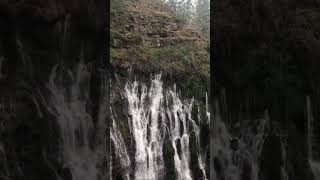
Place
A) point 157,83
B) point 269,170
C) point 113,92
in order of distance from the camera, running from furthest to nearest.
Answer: point 157,83 < point 113,92 < point 269,170

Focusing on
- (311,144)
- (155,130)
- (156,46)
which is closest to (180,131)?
(155,130)

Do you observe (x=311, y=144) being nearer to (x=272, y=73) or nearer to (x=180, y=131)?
(x=272, y=73)

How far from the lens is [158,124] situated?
14906 millimetres

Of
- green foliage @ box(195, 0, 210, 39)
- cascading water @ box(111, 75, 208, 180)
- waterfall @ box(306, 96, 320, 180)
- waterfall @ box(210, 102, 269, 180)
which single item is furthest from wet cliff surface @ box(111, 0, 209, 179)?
green foliage @ box(195, 0, 210, 39)

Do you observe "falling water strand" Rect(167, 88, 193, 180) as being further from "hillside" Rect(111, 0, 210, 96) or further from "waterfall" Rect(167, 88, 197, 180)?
"hillside" Rect(111, 0, 210, 96)

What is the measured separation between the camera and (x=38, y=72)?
4980 millimetres

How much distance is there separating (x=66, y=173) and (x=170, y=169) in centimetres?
994

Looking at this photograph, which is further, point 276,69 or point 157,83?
point 157,83

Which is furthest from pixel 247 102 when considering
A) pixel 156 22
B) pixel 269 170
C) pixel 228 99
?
pixel 156 22

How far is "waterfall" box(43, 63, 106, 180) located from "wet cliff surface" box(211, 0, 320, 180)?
5.25ft

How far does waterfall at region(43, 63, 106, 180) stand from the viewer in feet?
16.5

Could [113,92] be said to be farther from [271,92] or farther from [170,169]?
[271,92]

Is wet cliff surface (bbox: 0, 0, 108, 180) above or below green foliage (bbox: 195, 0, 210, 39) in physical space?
below

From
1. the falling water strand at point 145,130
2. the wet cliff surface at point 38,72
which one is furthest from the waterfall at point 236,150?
the falling water strand at point 145,130
